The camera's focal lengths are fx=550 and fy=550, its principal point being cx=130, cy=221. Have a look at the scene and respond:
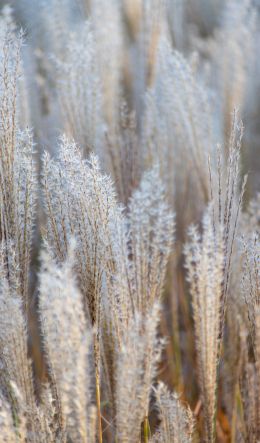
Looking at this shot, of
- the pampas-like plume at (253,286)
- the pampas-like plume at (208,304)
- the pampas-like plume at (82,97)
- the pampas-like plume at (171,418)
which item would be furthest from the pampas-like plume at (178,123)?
the pampas-like plume at (171,418)

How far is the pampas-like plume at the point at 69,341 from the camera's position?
942 millimetres

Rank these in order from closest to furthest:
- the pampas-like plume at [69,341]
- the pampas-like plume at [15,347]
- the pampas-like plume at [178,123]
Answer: the pampas-like plume at [69,341] < the pampas-like plume at [15,347] < the pampas-like plume at [178,123]

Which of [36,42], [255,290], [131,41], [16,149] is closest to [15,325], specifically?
[16,149]

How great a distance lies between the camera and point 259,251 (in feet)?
3.97

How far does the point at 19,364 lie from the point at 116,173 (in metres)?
0.79

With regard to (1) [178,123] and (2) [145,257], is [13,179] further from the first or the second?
(1) [178,123]

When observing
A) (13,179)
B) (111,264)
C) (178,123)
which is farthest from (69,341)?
(178,123)

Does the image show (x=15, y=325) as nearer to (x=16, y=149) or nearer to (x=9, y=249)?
(x=9, y=249)

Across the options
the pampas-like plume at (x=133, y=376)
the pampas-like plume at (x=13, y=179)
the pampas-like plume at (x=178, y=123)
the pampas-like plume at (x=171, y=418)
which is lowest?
the pampas-like plume at (x=171, y=418)

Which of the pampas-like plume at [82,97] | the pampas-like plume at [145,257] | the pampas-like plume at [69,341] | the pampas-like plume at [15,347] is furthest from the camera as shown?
the pampas-like plume at [82,97]

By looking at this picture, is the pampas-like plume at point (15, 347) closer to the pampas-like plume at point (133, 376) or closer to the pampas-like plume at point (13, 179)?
the pampas-like plume at point (13, 179)

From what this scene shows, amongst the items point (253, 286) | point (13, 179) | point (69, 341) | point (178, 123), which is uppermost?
point (178, 123)

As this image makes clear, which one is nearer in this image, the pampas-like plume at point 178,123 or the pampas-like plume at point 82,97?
the pampas-like plume at point 82,97

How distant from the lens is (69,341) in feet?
3.14
